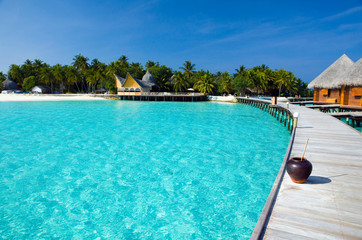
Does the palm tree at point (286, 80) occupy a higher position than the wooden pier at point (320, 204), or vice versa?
the palm tree at point (286, 80)

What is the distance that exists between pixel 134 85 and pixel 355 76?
139ft

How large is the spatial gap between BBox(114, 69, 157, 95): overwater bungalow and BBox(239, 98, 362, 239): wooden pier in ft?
159

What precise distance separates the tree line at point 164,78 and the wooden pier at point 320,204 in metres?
48.0

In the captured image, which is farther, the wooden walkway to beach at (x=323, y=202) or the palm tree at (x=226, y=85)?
the palm tree at (x=226, y=85)

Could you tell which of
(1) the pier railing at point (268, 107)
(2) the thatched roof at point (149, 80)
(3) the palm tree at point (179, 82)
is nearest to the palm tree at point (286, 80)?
(1) the pier railing at point (268, 107)

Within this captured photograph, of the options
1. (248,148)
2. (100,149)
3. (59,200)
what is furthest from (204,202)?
(100,149)

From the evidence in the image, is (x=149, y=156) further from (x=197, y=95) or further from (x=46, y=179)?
(x=197, y=95)

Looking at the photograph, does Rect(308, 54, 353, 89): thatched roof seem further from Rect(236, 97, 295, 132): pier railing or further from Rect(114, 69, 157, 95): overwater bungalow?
Rect(114, 69, 157, 95): overwater bungalow

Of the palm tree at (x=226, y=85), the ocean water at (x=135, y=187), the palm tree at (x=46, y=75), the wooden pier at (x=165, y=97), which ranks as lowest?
the ocean water at (x=135, y=187)

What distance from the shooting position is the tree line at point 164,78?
53.2m

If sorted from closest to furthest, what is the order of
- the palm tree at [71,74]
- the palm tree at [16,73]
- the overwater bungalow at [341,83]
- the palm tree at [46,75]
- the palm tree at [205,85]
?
the overwater bungalow at [341,83] → the palm tree at [205,85] → the palm tree at [71,74] → the palm tree at [46,75] → the palm tree at [16,73]

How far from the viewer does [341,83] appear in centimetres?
2155

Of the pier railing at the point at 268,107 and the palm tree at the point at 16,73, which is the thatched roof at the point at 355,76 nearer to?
the pier railing at the point at 268,107

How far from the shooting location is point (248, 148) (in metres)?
11.7
